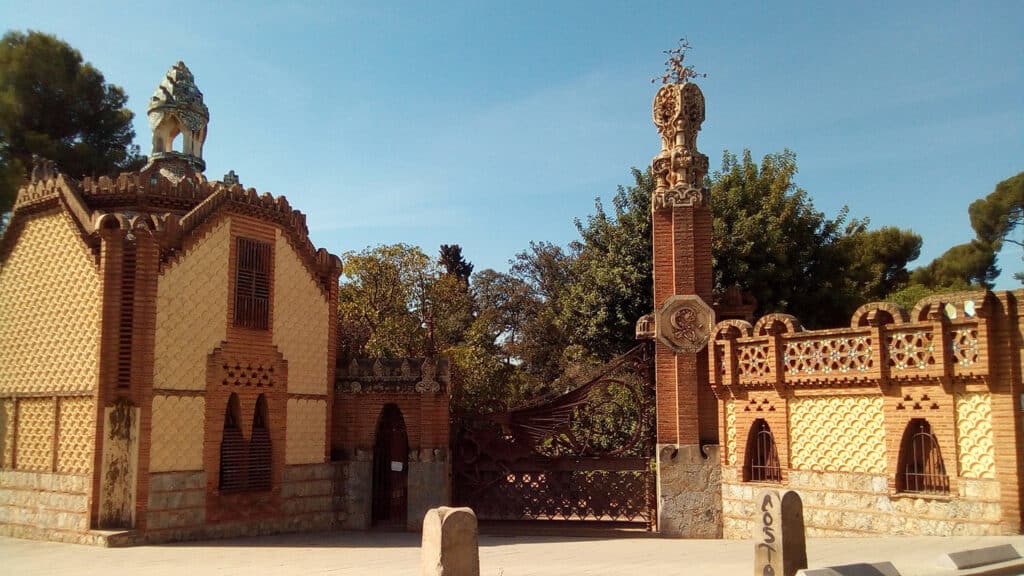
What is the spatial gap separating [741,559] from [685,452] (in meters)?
3.96

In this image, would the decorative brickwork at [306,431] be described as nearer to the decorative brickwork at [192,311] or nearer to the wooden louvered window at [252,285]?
the wooden louvered window at [252,285]

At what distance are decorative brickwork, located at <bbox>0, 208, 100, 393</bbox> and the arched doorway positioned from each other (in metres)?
5.36

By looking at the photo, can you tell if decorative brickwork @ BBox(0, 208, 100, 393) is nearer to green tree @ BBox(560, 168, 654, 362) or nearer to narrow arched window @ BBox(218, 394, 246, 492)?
narrow arched window @ BBox(218, 394, 246, 492)

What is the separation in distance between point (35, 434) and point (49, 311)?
2.00 meters

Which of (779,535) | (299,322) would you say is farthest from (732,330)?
(299,322)

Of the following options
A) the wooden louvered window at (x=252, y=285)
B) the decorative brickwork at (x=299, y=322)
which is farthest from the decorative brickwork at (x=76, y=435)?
the decorative brickwork at (x=299, y=322)

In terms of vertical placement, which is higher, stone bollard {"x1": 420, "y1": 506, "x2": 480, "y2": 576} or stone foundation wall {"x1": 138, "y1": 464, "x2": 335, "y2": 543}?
stone bollard {"x1": 420, "y1": 506, "x2": 480, "y2": 576}

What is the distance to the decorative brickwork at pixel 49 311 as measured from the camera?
13.1 metres

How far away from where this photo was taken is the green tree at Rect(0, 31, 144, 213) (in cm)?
2312

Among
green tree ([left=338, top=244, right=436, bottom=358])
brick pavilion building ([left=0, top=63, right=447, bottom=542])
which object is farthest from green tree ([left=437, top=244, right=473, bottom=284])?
brick pavilion building ([left=0, top=63, right=447, bottom=542])

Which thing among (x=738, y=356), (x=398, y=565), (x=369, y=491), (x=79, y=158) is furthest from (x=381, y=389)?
(x=79, y=158)

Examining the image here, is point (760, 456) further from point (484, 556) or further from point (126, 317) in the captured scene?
point (126, 317)

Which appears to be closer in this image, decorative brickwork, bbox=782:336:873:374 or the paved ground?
the paved ground

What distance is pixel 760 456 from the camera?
13508 millimetres
